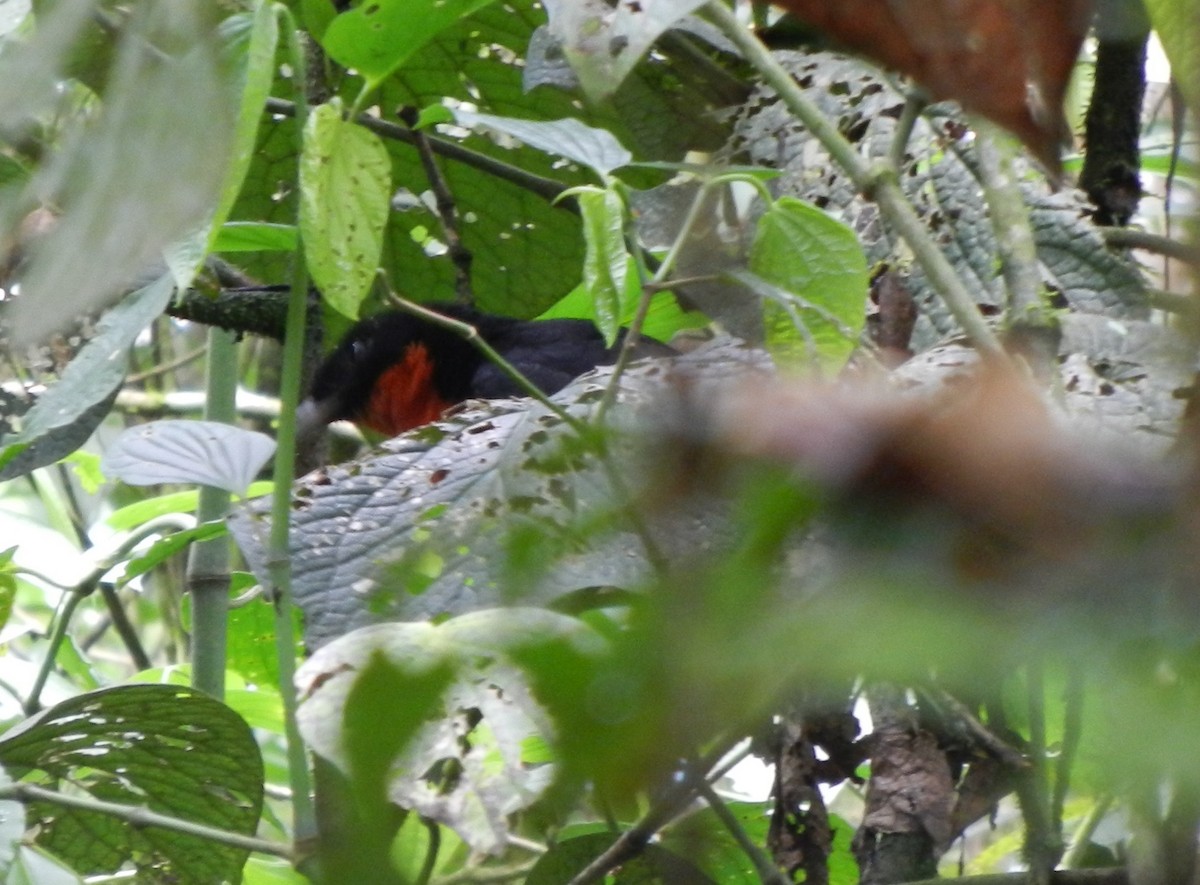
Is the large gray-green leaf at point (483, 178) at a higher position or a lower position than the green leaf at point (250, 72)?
lower

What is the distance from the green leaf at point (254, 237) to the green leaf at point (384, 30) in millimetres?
216

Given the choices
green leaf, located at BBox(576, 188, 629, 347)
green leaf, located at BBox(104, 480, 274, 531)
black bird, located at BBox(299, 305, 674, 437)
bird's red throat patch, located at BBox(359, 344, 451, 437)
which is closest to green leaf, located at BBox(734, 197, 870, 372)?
green leaf, located at BBox(576, 188, 629, 347)

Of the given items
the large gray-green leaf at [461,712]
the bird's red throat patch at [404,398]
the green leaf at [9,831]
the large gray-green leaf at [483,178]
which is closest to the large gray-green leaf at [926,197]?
the large gray-green leaf at [483,178]

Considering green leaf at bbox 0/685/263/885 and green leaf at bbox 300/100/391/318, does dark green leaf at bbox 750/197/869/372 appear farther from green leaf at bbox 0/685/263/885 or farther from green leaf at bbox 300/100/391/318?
green leaf at bbox 0/685/263/885

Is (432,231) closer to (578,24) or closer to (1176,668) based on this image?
(578,24)

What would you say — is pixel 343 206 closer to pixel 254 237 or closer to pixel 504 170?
pixel 254 237

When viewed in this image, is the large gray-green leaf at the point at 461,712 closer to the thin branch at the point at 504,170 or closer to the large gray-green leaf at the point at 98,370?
the large gray-green leaf at the point at 98,370

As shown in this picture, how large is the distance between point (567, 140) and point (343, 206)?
19cm

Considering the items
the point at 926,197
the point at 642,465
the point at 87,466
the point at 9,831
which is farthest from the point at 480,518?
the point at 87,466

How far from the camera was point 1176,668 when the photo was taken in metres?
0.33

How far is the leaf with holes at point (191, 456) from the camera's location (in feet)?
3.44

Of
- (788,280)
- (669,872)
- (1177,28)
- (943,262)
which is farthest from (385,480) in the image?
(1177,28)

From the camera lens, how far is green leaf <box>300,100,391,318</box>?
0.91 meters

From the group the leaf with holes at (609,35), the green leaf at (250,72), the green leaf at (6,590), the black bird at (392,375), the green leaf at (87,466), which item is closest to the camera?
the leaf with holes at (609,35)
